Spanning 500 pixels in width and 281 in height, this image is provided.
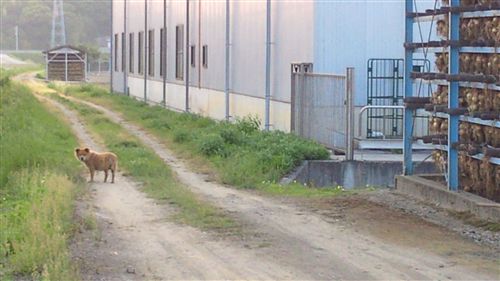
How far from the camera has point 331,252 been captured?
10148 mm

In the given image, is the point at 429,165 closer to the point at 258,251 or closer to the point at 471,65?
the point at 471,65

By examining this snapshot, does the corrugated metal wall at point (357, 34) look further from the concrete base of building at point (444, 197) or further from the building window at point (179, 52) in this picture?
the building window at point (179, 52)

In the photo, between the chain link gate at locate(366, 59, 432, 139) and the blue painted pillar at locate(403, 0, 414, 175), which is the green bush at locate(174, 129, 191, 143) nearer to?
the chain link gate at locate(366, 59, 432, 139)

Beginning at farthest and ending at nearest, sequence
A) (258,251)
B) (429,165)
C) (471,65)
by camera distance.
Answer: (429,165) < (471,65) < (258,251)

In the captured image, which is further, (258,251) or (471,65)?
(471,65)

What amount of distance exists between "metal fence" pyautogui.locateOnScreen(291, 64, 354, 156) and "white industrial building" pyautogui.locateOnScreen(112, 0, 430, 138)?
0.53 meters

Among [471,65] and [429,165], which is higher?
[471,65]

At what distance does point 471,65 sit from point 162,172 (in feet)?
22.9

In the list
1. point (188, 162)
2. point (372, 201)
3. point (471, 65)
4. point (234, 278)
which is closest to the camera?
point (234, 278)

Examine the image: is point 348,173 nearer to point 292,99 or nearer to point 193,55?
point 292,99

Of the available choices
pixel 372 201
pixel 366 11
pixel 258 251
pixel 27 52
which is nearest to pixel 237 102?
pixel 366 11

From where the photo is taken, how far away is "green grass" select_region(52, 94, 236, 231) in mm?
12348

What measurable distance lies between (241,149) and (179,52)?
16.7 metres

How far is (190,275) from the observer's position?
9102 mm
